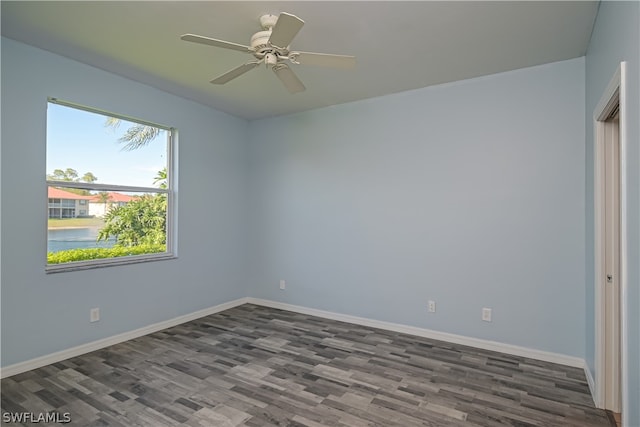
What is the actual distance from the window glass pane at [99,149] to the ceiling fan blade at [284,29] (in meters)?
2.27

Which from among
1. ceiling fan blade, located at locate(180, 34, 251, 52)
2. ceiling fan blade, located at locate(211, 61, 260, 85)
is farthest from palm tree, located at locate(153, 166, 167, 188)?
ceiling fan blade, located at locate(180, 34, 251, 52)

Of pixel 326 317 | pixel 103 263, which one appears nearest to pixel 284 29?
pixel 103 263

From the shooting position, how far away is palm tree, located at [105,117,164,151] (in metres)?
3.52

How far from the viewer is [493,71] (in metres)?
3.21

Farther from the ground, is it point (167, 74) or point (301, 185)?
point (167, 74)

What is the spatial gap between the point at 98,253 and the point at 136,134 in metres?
1.31

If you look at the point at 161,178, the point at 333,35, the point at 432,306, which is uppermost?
the point at 333,35

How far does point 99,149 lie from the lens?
3.38 meters

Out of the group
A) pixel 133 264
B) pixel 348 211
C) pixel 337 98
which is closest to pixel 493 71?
pixel 337 98

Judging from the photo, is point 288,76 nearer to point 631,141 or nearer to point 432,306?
point 631,141

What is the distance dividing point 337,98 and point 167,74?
1.81 m

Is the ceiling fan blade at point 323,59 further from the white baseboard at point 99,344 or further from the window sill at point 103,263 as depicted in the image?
the white baseboard at point 99,344

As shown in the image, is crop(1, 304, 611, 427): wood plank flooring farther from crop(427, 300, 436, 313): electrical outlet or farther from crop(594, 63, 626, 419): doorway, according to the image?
crop(427, 300, 436, 313): electrical outlet

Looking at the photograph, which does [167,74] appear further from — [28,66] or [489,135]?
[489,135]
